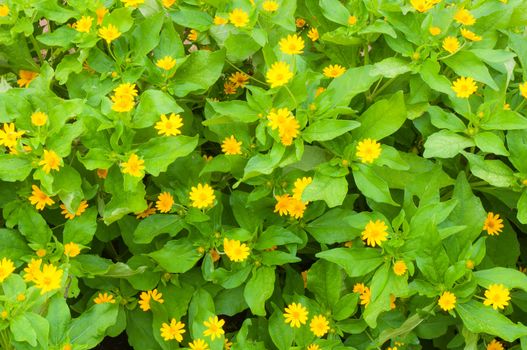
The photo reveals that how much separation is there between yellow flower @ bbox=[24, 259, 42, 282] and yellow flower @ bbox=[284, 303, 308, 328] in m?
0.62

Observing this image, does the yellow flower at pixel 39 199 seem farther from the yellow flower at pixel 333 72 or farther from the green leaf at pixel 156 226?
the yellow flower at pixel 333 72

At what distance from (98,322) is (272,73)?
74cm

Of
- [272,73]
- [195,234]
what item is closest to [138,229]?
[195,234]

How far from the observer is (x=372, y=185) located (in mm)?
1512

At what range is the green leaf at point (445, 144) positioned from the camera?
152cm

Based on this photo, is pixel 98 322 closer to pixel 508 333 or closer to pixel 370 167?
pixel 370 167

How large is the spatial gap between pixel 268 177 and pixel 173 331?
1.52 feet

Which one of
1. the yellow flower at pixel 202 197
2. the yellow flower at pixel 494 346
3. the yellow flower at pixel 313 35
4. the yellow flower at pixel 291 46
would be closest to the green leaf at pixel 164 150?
the yellow flower at pixel 202 197

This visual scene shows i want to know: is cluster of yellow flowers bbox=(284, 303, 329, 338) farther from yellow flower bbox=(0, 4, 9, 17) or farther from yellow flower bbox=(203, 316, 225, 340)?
yellow flower bbox=(0, 4, 9, 17)

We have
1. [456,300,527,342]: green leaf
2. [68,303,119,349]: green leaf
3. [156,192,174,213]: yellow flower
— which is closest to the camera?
[456,300,527,342]: green leaf

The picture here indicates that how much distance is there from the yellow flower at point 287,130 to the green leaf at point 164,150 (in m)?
0.21

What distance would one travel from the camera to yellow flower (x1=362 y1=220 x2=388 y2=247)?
4.99 feet

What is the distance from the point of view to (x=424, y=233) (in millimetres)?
1470

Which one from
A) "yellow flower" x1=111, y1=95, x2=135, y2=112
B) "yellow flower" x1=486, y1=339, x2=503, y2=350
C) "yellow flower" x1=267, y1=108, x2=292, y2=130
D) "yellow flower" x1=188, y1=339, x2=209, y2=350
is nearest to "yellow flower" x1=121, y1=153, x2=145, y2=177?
"yellow flower" x1=111, y1=95, x2=135, y2=112
